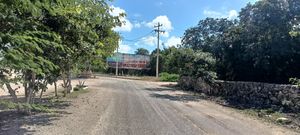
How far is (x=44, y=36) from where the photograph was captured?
8.52m

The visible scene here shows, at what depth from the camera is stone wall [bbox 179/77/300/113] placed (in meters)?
19.0

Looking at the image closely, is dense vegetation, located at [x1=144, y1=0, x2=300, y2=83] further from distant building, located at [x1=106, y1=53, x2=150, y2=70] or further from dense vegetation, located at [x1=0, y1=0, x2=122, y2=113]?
distant building, located at [x1=106, y1=53, x2=150, y2=70]

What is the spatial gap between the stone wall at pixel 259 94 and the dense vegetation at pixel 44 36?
29.0 feet

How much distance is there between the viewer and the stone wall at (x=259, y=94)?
19.0 metres

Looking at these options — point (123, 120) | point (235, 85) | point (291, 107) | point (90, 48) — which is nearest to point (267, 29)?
point (235, 85)

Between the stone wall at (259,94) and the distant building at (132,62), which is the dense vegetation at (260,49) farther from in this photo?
the distant building at (132,62)

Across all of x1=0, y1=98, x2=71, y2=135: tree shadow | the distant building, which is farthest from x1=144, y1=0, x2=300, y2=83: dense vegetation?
the distant building

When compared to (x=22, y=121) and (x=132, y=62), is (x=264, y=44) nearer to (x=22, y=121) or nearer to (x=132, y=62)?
(x=22, y=121)

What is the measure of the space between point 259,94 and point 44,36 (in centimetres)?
1669

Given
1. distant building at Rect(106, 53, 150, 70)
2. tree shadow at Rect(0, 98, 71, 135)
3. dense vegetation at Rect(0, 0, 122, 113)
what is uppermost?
distant building at Rect(106, 53, 150, 70)

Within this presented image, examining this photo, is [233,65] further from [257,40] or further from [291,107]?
[291,107]

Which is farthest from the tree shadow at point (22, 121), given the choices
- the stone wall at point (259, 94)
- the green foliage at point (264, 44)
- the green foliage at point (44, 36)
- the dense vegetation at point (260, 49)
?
the green foliage at point (264, 44)

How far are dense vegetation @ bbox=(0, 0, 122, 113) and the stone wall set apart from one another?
8827 mm

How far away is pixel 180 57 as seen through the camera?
39.2 m
